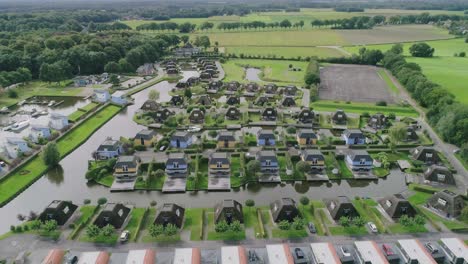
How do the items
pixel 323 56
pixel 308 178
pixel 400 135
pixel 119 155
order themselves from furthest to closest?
pixel 323 56 → pixel 400 135 → pixel 119 155 → pixel 308 178

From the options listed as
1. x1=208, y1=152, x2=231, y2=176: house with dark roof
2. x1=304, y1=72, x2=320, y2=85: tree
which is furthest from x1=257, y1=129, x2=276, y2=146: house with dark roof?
x1=304, y1=72, x2=320, y2=85: tree

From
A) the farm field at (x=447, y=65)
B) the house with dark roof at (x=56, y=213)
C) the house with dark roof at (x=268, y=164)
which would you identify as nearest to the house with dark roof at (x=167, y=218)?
the house with dark roof at (x=56, y=213)

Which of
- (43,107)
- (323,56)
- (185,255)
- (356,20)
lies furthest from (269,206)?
(356,20)

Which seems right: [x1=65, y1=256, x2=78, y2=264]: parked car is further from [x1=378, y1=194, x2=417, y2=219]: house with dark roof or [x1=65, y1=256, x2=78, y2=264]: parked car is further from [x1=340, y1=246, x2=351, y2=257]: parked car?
[x1=378, y1=194, x2=417, y2=219]: house with dark roof

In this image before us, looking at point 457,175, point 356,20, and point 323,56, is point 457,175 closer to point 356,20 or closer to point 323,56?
point 323,56

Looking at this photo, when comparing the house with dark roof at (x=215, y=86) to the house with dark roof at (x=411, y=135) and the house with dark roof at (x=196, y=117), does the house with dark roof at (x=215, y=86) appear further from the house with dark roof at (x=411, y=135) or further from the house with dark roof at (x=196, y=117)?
the house with dark roof at (x=411, y=135)

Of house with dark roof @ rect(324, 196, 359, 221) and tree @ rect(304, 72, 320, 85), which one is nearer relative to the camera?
house with dark roof @ rect(324, 196, 359, 221)
